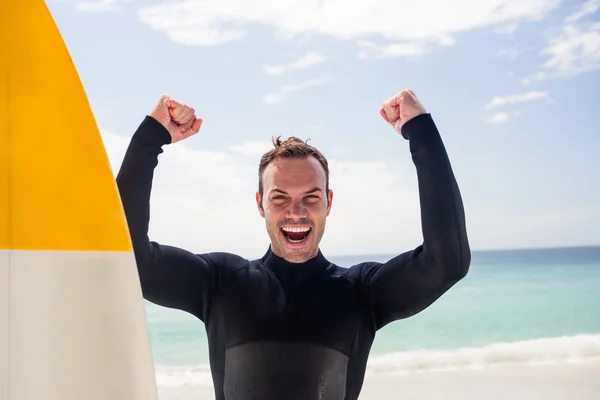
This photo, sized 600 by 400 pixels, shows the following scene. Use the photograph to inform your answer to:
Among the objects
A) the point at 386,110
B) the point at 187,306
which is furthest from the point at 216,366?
the point at 386,110

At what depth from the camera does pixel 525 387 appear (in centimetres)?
632

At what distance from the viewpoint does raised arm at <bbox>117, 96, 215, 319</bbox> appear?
1.63 metres

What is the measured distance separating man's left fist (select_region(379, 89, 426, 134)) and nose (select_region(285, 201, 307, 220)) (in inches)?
12.7

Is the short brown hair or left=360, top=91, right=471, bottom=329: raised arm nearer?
left=360, top=91, right=471, bottom=329: raised arm

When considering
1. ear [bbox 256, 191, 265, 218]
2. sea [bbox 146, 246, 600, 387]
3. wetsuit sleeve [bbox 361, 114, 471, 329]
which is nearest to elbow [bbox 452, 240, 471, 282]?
wetsuit sleeve [bbox 361, 114, 471, 329]

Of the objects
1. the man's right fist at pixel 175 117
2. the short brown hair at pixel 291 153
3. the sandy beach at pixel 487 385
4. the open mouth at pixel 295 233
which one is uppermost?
the man's right fist at pixel 175 117

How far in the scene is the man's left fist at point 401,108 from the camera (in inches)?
66.3

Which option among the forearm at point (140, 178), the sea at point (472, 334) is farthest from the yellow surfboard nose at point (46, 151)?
the sea at point (472, 334)

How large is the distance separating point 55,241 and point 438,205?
2.94 feet

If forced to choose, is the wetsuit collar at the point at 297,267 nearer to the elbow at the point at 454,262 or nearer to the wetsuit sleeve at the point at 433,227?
the wetsuit sleeve at the point at 433,227

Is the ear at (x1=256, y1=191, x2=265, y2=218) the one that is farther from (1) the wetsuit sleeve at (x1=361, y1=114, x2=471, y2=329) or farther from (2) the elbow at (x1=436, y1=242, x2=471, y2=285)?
(2) the elbow at (x1=436, y1=242, x2=471, y2=285)

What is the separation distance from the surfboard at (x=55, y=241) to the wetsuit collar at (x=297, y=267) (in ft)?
2.62

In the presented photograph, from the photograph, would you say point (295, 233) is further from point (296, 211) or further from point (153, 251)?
point (153, 251)

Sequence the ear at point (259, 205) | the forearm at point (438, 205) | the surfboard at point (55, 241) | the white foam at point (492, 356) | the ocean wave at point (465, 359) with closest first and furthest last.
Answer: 1. the surfboard at point (55, 241)
2. the forearm at point (438, 205)
3. the ear at point (259, 205)
4. the ocean wave at point (465, 359)
5. the white foam at point (492, 356)
